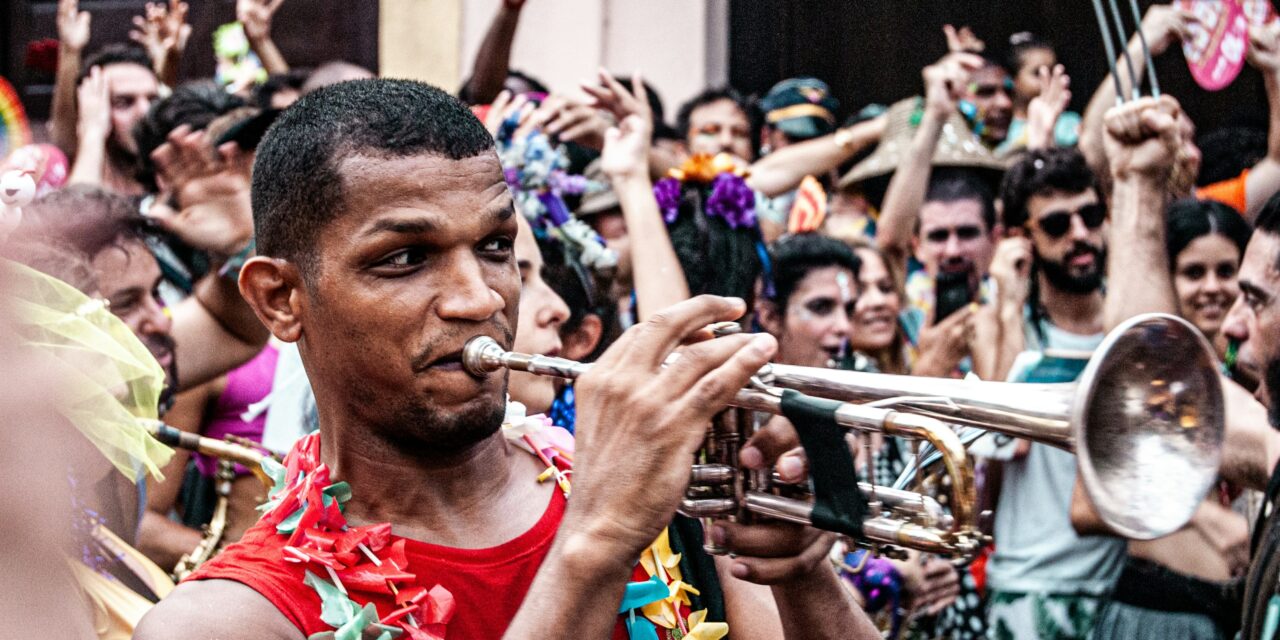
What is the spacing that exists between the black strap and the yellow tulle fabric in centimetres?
133

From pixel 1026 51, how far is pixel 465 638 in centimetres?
654

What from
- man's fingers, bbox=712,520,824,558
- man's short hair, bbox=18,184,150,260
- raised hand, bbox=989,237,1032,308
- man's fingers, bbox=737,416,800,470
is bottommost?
raised hand, bbox=989,237,1032,308

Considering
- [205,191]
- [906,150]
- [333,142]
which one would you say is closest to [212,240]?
[205,191]

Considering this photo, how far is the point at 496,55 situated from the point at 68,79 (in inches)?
101

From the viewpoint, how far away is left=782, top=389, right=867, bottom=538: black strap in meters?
2.05

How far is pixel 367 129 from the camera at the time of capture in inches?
90.5

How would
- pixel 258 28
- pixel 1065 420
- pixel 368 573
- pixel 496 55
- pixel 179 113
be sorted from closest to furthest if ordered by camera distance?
pixel 1065 420
pixel 368 573
pixel 179 113
pixel 496 55
pixel 258 28

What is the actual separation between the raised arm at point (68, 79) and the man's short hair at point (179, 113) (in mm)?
1373

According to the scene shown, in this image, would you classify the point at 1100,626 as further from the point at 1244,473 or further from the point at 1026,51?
the point at 1026,51

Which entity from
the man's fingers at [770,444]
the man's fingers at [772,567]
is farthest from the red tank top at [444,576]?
the man's fingers at [770,444]

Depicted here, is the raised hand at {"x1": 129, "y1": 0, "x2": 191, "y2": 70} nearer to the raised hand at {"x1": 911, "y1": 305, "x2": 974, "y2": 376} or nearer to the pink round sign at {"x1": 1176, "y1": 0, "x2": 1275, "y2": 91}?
the raised hand at {"x1": 911, "y1": 305, "x2": 974, "y2": 376}

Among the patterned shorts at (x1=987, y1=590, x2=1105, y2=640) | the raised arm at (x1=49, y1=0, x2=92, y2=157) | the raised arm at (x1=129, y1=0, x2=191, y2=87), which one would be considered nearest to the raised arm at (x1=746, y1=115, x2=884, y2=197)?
the patterned shorts at (x1=987, y1=590, x2=1105, y2=640)

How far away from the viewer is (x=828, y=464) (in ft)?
6.85

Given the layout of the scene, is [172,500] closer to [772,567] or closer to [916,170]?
[772,567]
